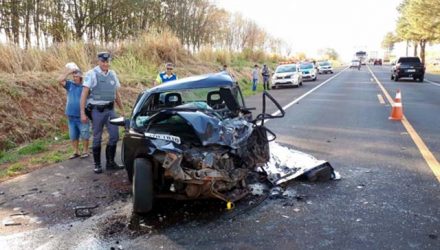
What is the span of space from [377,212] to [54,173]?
4.90 meters

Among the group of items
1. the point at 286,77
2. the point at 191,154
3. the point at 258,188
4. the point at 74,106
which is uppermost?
the point at 286,77

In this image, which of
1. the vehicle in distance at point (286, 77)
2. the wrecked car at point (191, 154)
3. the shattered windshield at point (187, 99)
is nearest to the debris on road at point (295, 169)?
the wrecked car at point (191, 154)

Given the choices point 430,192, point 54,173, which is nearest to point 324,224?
point 430,192

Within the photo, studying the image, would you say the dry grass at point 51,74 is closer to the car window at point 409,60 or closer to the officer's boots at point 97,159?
the officer's boots at point 97,159

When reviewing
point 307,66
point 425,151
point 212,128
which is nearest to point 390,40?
point 307,66

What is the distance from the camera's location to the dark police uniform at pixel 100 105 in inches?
271

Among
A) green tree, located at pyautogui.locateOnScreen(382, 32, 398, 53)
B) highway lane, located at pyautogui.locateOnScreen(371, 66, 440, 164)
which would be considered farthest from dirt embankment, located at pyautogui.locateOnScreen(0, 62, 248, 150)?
green tree, located at pyautogui.locateOnScreen(382, 32, 398, 53)

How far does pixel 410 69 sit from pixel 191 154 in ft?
93.9

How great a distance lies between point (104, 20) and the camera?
21781 mm

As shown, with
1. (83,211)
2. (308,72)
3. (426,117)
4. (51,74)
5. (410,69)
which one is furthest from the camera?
(308,72)

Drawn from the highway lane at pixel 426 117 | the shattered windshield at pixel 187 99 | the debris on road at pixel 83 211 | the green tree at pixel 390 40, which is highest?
the green tree at pixel 390 40

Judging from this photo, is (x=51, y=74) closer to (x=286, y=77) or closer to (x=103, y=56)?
(x=103, y=56)

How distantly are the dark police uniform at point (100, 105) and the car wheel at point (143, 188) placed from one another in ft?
7.53

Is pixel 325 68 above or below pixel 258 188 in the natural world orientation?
above
